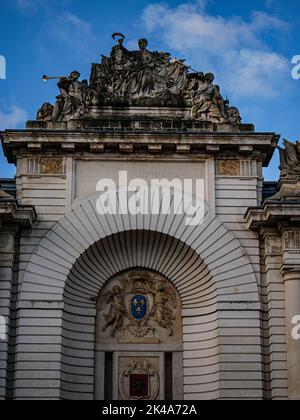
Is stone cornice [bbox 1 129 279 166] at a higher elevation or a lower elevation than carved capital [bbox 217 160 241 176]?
higher

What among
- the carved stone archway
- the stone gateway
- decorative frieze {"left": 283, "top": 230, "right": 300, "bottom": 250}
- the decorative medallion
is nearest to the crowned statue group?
the stone gateway

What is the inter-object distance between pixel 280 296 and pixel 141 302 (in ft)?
14.0

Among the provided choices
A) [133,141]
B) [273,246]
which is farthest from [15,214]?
[273,246]

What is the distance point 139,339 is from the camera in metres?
30.5

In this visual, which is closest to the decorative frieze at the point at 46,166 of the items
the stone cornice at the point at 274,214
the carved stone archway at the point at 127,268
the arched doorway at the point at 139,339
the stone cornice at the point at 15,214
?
the carved stone archway at the point at 127,268

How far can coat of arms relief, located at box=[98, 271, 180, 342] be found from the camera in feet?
100

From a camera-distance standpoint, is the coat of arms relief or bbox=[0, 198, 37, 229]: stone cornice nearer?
bbox=[0, 198, 37, 229]: stone cornice

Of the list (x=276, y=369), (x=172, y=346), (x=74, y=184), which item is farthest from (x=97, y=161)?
(x=276, y=369)

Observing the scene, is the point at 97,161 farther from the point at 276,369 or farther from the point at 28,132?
the point at 276,369

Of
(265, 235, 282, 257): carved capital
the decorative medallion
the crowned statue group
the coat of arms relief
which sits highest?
the crowned statue group

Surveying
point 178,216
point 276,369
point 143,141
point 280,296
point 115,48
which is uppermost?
point 115,48

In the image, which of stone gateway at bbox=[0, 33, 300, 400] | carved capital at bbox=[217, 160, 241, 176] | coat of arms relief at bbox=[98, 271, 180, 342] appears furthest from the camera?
carved capital at bbox=[217, 160, 241, 176]

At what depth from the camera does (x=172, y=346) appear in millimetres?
30484

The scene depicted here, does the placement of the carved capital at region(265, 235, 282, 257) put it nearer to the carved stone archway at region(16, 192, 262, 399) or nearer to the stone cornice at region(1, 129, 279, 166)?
the carved stone archway at region(16, 192, 262, 399)
